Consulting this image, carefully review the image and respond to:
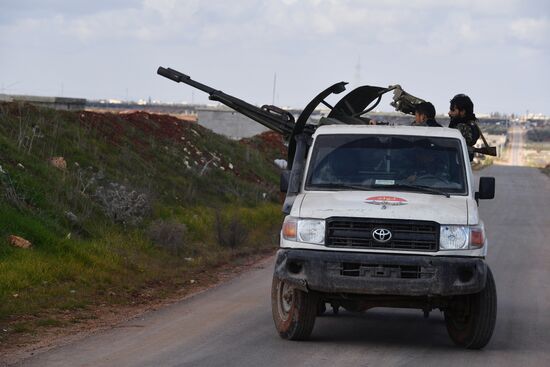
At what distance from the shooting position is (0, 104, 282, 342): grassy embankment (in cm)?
1423

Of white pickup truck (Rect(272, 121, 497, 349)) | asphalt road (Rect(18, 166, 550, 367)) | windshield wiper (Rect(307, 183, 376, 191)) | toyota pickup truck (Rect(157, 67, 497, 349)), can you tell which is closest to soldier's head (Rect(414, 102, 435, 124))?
toyota pickup truck (Rect(157, 67, 497, 349))

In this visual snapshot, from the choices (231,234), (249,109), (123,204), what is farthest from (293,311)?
(231,234)

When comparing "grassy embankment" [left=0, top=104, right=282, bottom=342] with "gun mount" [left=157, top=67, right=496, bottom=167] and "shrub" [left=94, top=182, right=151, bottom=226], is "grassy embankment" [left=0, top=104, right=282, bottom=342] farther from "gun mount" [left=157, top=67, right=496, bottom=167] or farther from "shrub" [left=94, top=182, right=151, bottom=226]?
"gun mount" [left=157, top=67, right=496, bottom=167]

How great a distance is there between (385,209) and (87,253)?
22.8 feet

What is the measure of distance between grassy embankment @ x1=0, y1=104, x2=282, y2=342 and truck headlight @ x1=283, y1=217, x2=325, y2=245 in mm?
3222

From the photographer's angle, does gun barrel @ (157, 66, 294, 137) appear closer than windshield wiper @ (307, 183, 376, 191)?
No

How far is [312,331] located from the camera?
11.3 meters

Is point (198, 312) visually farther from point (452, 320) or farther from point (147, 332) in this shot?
point (452, 320)

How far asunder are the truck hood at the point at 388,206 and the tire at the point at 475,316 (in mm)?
687

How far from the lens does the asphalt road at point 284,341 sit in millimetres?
9758

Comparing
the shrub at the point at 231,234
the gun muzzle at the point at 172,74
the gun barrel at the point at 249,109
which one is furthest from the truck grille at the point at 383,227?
the shrub at the point at 231,234

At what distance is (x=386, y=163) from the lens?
11297 millimetres

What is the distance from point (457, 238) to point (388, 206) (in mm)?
699

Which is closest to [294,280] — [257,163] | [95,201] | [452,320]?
[452,320]
